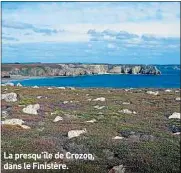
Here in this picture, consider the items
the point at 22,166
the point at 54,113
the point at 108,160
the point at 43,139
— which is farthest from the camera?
the point at 54,113

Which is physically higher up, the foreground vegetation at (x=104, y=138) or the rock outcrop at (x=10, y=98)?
the rock outcrop at (x=10, y=98)

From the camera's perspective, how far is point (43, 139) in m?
23.2

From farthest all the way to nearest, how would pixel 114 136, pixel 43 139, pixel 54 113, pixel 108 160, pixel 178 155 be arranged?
pixel 54 113 → pixel 114 136 → pixel 43 139 → pixel 178 155 → pixel 108 160

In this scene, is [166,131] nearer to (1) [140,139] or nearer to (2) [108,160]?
(1) [140,139]

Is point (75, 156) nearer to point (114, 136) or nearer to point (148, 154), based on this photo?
point (148, 154)

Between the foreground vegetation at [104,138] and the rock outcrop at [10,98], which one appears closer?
the foreground vegetation at [104,138]

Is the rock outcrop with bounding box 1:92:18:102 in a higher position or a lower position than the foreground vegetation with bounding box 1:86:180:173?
higher

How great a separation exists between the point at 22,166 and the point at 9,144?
16.6 feet

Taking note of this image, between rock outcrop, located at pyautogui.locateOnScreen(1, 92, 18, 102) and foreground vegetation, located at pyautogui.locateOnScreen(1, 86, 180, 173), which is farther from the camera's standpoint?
rock outcrop, located at pyautogui.locateOnScreen(1, 92, 18, 102)

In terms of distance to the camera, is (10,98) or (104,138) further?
(10,98)

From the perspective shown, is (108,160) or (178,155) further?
(178,155)

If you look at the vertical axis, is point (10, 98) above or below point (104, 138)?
above

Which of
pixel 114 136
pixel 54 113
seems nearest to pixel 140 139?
pixel 114 136

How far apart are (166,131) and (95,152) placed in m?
8.23
